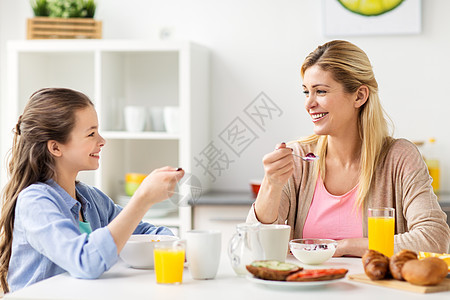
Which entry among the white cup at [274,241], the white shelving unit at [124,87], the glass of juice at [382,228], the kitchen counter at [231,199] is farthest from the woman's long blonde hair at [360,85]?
the white shelving unit at [124,87]

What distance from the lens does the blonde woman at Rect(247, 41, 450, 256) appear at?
7.25ft

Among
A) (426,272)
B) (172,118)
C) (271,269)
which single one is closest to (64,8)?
(172,118)

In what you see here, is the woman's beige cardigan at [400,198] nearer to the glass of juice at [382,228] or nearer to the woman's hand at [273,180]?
the woman's hand at [273,180]

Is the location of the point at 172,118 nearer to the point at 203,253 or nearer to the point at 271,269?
the point at 203,253

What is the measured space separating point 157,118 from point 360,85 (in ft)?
5.45

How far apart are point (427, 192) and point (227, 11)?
2.11 meters

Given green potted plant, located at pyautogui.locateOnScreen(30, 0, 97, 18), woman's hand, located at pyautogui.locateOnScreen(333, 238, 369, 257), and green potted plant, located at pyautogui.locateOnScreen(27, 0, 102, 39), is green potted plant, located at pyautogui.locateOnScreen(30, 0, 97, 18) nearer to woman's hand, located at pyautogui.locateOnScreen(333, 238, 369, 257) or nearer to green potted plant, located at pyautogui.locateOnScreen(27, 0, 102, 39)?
green potted plant, located at pyautogui.locateOnScreen(27, 0, 102, 39)

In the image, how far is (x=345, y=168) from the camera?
236 centimetres

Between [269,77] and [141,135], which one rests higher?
[269,77]

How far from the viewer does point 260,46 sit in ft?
12.8

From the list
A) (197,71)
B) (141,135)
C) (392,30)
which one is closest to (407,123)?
(392,30)

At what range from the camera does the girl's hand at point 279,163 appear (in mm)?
1999

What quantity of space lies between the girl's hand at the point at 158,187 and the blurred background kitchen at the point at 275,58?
7.49 ft

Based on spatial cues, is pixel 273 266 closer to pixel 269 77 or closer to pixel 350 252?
pixel 350 252
